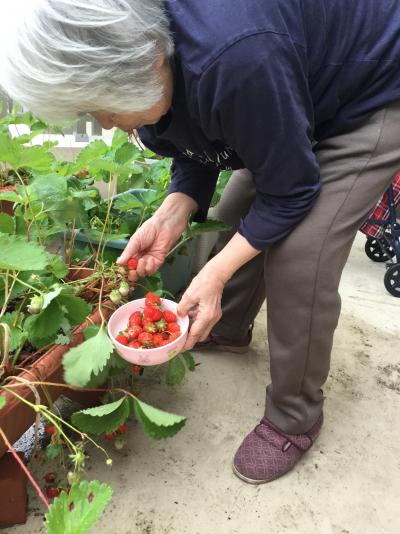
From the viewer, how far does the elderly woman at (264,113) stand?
59cm

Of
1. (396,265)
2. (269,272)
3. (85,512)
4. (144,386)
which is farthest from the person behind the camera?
(396,265)

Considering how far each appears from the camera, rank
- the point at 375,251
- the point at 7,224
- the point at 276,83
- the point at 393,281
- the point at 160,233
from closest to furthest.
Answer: the point at 276,83 < the point at 7,224 < the point at 160,233 < the point at 393,281 < the point at 375,251

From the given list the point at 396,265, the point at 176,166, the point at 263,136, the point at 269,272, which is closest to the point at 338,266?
the point at 269,272

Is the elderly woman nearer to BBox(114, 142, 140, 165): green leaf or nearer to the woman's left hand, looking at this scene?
the woman's left hand

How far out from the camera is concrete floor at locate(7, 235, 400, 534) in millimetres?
888

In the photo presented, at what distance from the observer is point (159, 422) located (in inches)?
26.7

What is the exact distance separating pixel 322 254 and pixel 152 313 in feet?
1.08

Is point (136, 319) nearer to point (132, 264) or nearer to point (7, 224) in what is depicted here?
point (132, 264)

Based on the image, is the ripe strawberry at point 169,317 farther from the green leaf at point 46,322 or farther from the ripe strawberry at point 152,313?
the green leaf at point 46,322

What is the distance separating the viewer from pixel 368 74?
76cm

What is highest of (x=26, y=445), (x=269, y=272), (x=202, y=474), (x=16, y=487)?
(x=269, y=272)

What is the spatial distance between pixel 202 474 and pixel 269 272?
46 centimetres

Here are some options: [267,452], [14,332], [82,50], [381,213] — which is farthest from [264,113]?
[381,213]

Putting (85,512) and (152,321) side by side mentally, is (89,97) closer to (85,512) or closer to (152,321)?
(152,321)
